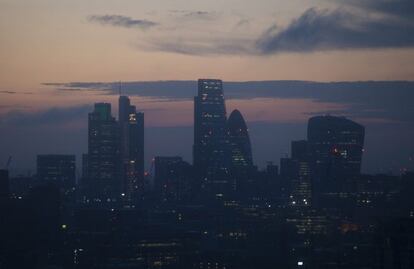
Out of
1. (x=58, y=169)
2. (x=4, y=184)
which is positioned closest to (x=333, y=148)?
(x=58, y=169)

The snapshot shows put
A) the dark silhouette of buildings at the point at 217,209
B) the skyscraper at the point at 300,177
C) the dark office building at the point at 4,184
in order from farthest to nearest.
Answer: the skyscraper at the point at 300,177, the dark office building at the point at 4,184, the dark silhouette of buildings at the point at 217,209

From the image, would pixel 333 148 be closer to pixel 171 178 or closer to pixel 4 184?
pixel 171 178

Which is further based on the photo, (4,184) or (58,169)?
(58,169)

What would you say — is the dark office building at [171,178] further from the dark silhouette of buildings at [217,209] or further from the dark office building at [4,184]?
the dark office building at [4,184]

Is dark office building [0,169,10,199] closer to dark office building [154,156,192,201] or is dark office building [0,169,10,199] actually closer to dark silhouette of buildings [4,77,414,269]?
dark silhouette of buildings [4,77,414,269]

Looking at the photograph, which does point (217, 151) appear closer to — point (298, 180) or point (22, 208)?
point (298, 180)

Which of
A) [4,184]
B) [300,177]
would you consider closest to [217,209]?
[300,177]

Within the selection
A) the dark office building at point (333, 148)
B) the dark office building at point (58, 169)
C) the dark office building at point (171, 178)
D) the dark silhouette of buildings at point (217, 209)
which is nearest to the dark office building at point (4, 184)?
the dark silhouette of buildings at point (217, 209)
